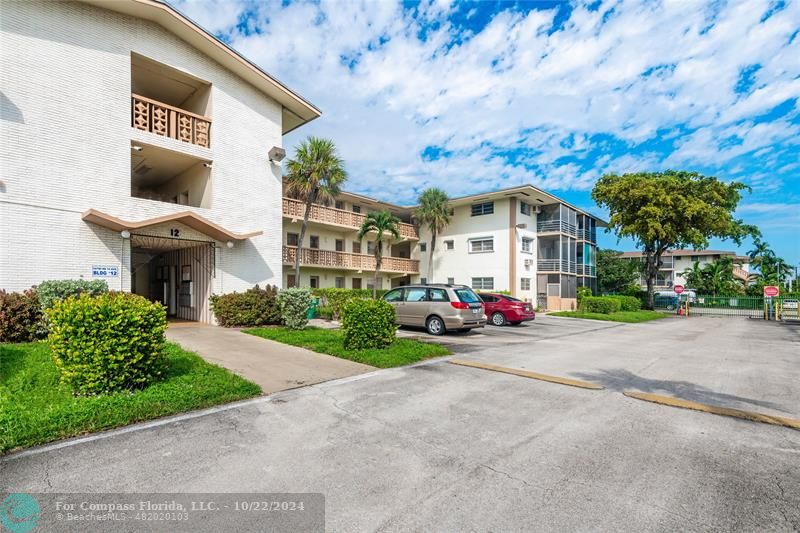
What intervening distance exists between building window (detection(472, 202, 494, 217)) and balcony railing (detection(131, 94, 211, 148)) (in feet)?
69.1

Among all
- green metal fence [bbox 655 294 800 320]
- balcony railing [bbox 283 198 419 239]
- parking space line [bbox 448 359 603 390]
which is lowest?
green metal fence [bbox 655 294 800 320]

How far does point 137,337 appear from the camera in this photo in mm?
5258

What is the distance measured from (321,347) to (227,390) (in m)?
3.64

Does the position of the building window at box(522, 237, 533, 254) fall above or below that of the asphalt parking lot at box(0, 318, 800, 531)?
above

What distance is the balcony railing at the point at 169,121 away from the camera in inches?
485

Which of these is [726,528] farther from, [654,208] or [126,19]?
[654,208]

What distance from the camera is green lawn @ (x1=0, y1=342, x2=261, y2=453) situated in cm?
407

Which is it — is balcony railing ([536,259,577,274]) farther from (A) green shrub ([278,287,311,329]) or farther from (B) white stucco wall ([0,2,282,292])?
(B) white stucco wall ([0,2,282,292])

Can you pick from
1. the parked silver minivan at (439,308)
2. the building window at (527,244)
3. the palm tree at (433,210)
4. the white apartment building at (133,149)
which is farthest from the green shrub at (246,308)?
the building window at (527,244)

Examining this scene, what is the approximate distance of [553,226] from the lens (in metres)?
31.3

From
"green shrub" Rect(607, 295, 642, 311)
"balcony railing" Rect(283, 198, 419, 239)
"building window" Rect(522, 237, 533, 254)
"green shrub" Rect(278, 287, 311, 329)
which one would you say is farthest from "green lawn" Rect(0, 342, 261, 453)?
"green shrub" Rect(607, 295, 642, 311)

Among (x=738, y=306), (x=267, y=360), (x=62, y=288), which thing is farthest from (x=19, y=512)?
(x=738, y=306)

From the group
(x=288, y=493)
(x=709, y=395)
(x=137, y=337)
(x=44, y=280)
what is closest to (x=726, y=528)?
(x=288, y=493)

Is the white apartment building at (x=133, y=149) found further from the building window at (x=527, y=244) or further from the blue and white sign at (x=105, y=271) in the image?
the building window at (x=527, y=244)
